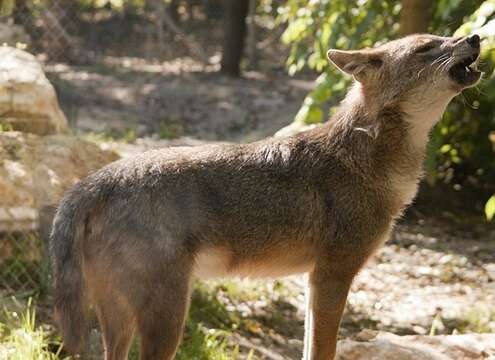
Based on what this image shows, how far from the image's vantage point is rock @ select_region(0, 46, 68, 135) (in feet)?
21.5

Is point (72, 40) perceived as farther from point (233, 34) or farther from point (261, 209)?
point (261, 209)

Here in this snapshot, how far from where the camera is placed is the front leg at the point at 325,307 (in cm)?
459

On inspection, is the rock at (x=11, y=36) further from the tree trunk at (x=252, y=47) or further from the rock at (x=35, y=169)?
the tree trunk at (x=252, y=47)

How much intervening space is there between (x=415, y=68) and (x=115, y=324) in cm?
223

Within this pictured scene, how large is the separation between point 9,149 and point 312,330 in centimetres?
288

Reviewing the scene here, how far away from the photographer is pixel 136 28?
63.2 ft

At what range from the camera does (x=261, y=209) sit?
449 centimetres

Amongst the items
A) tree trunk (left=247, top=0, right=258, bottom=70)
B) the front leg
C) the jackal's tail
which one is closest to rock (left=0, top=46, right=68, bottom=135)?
the jackal's tail

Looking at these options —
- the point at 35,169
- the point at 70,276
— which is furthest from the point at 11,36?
the point at 70,276

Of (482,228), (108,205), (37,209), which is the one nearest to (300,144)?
(108,205)

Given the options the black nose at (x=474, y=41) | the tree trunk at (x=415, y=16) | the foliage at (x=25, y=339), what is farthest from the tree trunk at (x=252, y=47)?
the black nose at (x=474, y=41)

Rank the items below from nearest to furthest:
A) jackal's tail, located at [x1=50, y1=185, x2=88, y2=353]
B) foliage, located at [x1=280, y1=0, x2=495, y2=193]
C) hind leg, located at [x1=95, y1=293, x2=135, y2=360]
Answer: jackal's tail, located at [x1=50, y1=185, x2=88, y2=353]
hind leg, located at [x1=95, y1=293, x2=135, y2=360]
foliage, located at [x1=280, y1=0, x2=495, y2=193]

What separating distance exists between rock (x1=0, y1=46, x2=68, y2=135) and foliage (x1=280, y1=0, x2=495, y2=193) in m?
2.62

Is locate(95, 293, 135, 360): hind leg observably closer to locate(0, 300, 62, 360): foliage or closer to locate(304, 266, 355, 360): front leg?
locate(0, 300, 62, 360): foliage
